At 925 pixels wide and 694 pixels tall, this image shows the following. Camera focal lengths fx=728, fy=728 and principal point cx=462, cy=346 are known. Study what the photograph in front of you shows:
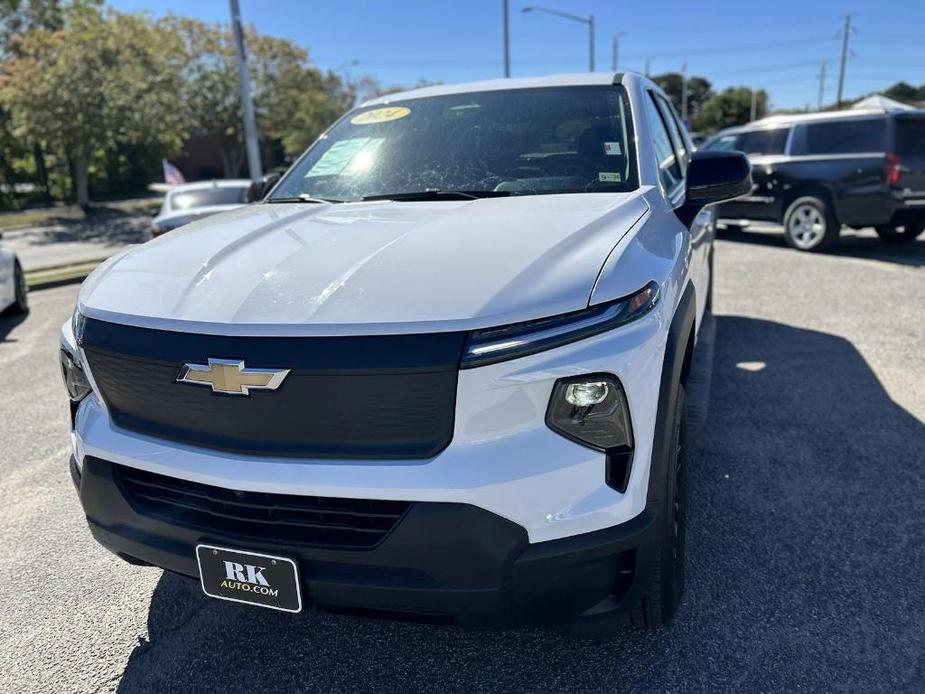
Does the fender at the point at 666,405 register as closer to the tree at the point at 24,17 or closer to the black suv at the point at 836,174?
the black suv at the point at 836,174

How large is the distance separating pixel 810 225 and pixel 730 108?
2878 inches

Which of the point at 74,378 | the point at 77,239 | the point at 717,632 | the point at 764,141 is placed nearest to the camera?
the point at 74,378

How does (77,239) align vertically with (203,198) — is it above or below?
below

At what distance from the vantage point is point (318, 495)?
5.88 ft

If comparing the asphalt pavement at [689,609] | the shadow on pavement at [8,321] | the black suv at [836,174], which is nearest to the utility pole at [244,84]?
the shadow on pavement at [8,321]

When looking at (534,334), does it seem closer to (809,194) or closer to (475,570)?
(475,570)

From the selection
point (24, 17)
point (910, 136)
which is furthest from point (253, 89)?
point (910, 136)

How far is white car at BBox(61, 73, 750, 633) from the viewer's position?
173 cm

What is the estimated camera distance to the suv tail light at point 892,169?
9195 mm

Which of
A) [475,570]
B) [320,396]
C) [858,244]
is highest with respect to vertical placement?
[320,396]

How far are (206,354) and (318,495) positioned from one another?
467mm

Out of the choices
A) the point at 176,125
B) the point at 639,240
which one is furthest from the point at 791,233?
the point at 176,125

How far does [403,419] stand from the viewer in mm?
1777

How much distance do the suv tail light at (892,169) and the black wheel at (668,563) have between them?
8578 mm
